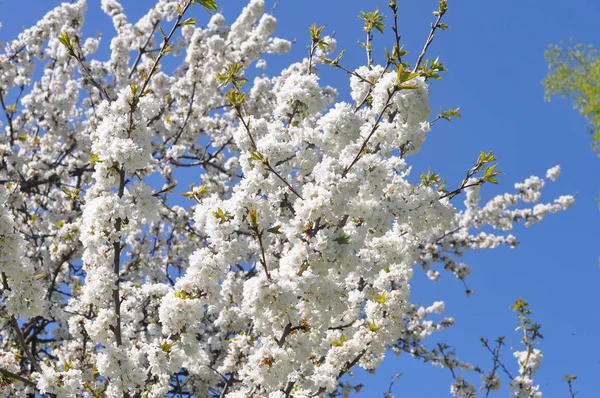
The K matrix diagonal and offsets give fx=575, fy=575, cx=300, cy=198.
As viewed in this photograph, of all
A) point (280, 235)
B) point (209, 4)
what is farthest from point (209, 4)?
point (280, 235)

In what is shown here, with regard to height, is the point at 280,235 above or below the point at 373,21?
below

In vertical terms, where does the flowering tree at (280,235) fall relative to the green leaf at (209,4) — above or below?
below

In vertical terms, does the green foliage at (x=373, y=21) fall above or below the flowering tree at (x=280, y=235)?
above

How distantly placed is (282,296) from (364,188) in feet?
3.58

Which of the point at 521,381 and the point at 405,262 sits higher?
the point at 521,381

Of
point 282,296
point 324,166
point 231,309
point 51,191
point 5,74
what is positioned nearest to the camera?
point 282,296

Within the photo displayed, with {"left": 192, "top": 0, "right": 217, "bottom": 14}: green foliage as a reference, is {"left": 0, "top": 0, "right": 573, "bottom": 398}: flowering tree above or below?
below

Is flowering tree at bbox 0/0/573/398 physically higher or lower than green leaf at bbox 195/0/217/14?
lower

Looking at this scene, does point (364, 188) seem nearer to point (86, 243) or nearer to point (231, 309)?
point (86, 243)

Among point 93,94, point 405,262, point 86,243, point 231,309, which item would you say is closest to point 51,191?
point 93,94

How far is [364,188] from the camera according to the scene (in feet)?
14.3

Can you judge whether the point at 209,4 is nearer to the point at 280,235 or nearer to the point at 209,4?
the point at 209,4

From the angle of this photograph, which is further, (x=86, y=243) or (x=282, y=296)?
(x=86, y=243)

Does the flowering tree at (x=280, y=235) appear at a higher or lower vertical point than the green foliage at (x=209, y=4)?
lower
